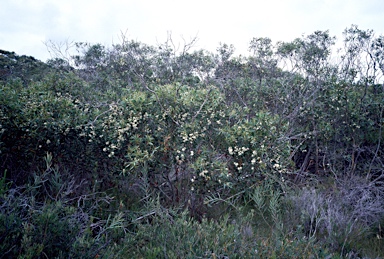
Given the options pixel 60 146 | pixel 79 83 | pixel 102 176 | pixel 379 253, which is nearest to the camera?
pixel 379 253

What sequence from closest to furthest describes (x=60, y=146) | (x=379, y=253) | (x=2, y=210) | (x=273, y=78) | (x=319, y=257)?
(x=2, y=210) → (x=319, y=257) → (x=379, y=253) → (x=60, y=146) → (x=273, y=78)

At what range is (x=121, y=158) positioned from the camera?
4.63 meters

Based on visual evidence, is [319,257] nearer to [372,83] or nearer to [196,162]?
[196,162]

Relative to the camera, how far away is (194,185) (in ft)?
15.3

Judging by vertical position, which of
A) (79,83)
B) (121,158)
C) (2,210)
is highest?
(79,83)

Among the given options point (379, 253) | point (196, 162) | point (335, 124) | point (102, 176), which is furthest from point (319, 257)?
point (335, 124)

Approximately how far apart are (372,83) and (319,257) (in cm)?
529

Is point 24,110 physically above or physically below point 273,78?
below

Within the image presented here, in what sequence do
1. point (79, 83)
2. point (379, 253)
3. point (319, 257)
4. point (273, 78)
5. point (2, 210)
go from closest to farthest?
point (2, 210)
point (319, 257)
point (379, 253)
point (79, 83)
point (273, 78)

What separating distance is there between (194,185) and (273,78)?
4.54 meters

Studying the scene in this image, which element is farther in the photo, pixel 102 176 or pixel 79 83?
pixel 79 83

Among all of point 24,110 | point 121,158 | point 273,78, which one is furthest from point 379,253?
point 273,78

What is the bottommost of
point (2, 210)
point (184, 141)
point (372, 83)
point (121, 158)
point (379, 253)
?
point (379, 253)

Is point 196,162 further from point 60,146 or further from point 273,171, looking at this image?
point 60,146
